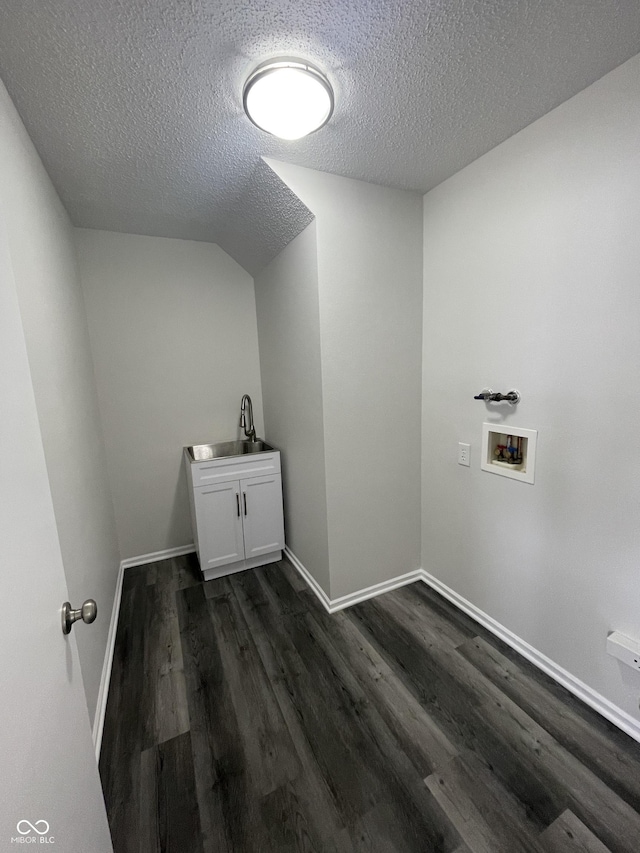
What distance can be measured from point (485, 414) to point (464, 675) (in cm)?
128

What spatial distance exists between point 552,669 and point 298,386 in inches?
77.2

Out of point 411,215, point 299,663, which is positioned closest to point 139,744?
point 299,663

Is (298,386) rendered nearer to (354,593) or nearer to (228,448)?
(228,448)

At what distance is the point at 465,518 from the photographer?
6.62 feet

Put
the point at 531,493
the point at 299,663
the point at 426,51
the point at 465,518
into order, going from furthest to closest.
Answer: the point at 465,518
the point at 299,663
the point at 531,493
the point at 426,51

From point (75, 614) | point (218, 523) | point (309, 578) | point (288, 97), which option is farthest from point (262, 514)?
point (288, 97)

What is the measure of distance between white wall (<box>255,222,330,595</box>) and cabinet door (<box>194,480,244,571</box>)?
416 millimetres

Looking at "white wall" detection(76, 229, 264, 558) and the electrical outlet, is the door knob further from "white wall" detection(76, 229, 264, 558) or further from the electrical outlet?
"white wall" detection(76, 229, 264, 558)

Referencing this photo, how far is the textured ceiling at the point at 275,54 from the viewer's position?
1.00m

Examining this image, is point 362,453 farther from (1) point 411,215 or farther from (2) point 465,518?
(1) point 411,215

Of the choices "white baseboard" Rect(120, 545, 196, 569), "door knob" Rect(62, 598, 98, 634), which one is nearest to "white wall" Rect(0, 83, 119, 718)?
"door knob" Rect(62, 598, 98, 634)

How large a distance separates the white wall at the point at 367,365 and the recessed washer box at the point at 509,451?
0.50m

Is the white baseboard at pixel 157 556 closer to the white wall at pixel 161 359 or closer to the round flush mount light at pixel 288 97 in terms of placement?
the white wall at pixel 161 359

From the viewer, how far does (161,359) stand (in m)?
2.64
